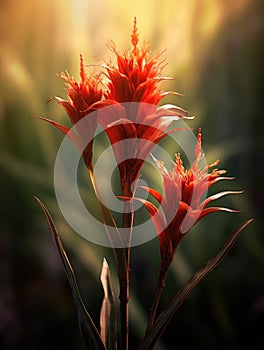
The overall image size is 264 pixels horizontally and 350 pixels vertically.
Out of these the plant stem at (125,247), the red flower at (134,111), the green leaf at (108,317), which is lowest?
the green leaf at (108,317)

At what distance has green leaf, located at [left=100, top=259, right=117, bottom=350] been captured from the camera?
17.9 inches

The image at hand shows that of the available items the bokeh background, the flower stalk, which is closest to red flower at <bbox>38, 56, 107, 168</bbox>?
the flower stalk

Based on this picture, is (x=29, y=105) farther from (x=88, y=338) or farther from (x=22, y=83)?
(x=88, y=338)

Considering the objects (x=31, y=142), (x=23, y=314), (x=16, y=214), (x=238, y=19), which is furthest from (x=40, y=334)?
(x=238, y=19)

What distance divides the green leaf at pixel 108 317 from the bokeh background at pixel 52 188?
0.55m

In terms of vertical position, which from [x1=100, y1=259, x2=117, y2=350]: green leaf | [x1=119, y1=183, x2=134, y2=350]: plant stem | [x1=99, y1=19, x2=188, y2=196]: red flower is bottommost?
[x1=100, y1=259, x2=117, y2=350]: green leaf

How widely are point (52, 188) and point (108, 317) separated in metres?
0.65

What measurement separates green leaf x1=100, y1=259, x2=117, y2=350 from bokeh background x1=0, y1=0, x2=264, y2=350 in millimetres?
555

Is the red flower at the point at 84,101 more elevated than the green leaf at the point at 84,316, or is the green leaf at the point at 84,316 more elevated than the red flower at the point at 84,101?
the red flower at the point at 84,101

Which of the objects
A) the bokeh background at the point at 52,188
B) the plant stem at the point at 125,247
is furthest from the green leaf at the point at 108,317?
the bokeh background at the point at 52,188

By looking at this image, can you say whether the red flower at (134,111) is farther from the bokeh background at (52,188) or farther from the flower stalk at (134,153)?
the bokeh background at (52,188)

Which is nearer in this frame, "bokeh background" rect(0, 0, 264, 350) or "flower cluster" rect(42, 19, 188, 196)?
"flower cluster" rect(42, 19, 188, 196)

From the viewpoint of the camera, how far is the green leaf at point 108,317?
17.9 inches

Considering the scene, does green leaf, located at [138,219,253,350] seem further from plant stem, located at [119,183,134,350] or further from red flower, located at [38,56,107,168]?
red flower, located at [38,56,107,168]
